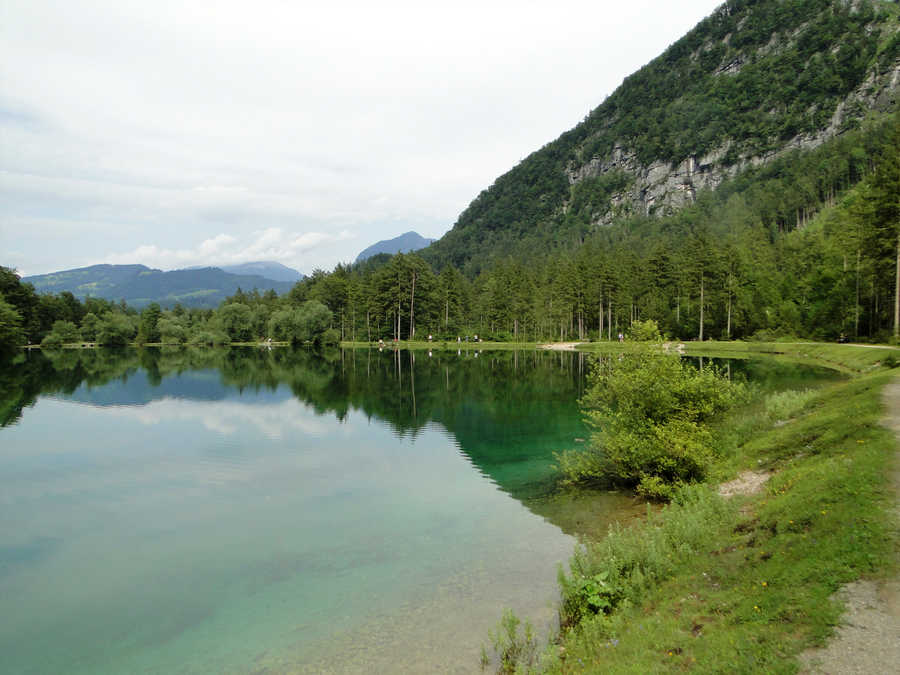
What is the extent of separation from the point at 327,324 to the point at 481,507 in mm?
102227

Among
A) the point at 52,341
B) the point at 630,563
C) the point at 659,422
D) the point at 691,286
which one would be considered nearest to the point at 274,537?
the point at 630,563

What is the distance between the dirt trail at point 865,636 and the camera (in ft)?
19.1

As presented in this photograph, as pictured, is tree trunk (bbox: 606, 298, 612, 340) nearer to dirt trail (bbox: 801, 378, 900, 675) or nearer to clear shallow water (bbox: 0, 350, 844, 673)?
clear shallow water (bbox: 0, 350, 844, 673)

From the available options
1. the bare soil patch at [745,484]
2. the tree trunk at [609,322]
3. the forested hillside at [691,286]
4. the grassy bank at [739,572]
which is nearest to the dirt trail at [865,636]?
the grassy bank at [739,572]

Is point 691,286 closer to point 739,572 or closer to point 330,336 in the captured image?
point 330,336

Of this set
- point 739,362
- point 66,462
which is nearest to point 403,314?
point 739,362

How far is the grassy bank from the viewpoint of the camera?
6.82m

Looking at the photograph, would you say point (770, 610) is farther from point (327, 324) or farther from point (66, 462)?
point (327, 324)

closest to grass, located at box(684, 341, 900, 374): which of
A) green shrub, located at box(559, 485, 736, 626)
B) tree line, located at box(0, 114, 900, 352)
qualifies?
tree line, located at box(0, 114, 900, 352)

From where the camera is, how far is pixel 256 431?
29.9 metres

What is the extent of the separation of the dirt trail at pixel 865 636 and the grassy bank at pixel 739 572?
17 centimetres

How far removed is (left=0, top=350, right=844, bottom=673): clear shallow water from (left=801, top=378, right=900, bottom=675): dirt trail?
17.3ft

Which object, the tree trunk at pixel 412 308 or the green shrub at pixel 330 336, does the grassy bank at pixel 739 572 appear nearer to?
the tree trunk at pixel 412 308

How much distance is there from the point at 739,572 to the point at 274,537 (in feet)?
40.6
